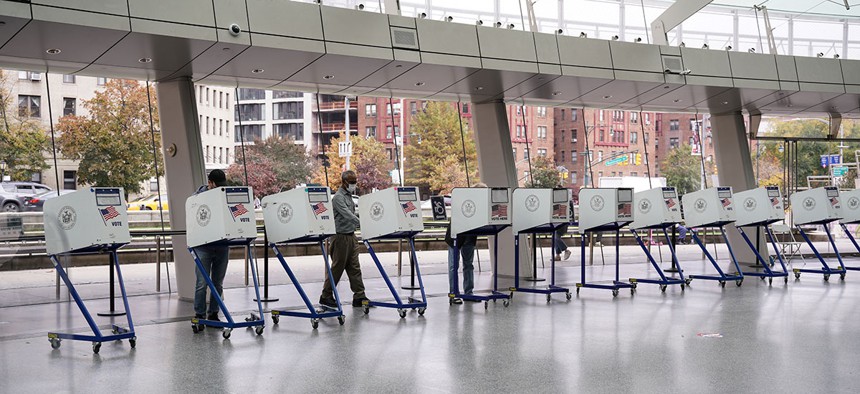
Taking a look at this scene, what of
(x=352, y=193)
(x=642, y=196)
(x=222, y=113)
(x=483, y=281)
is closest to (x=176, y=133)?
(x=222, y=113)

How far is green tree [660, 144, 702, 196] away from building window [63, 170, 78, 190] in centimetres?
1226

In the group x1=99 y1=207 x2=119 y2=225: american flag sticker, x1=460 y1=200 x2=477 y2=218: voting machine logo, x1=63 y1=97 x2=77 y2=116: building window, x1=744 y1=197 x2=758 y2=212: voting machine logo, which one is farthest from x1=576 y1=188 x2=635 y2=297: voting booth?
x1=63 y1=97 x2=77 y2=116: building window

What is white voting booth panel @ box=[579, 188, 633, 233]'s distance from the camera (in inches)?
487

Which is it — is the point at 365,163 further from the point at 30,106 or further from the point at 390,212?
the point at 30,106

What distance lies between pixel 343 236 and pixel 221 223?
221cm

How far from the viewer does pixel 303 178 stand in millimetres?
14250

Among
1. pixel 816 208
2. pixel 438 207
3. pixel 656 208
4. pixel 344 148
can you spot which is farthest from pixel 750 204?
pixel 344 148

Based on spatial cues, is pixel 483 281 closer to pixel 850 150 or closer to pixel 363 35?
pixel 363 35

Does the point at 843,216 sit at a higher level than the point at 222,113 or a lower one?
lower

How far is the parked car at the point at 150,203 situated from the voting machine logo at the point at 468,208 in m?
4.60

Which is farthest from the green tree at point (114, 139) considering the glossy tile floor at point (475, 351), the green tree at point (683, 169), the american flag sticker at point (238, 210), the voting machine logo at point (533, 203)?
the green tree at point (683, 169)

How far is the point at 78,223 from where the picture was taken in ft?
25.9

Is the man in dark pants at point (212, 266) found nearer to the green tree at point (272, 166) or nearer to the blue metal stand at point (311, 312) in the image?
the blue metal stand at point (311, 312)

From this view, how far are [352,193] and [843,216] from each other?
9807 millimetres
